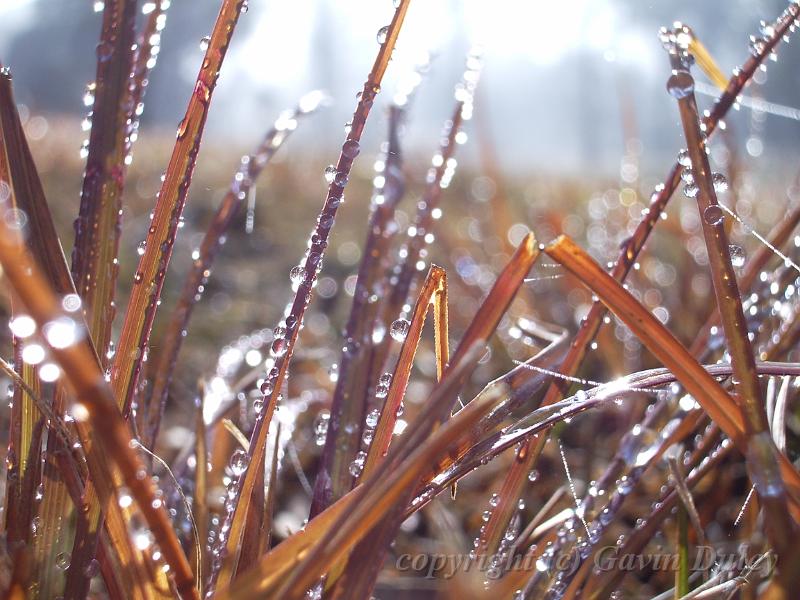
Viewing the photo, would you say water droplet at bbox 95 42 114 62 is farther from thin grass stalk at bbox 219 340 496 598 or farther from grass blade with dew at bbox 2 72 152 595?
thin grass stalk at bbox 219 340 496 598

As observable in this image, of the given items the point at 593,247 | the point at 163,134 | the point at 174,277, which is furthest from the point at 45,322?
the point at 163,134

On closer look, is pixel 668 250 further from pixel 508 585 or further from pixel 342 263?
pixel 508 585

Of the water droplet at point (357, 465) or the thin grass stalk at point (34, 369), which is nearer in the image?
the thin grass stalk at point (34, 369)

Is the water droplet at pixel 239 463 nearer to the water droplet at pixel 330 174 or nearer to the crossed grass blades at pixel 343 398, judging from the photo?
the crossed grass blades at pixel 343 398

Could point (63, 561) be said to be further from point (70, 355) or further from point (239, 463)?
point (70, 355)

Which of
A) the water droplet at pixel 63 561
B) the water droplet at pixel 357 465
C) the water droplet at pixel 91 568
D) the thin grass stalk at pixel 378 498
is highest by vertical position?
the water droplet at pixel 357 465

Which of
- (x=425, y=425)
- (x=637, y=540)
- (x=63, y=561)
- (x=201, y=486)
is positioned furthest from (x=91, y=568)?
(x=637, y=540)

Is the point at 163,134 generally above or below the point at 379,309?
above

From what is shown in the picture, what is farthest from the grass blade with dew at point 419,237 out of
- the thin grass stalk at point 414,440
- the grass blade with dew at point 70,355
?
the grass blade with dew at point 70,355
